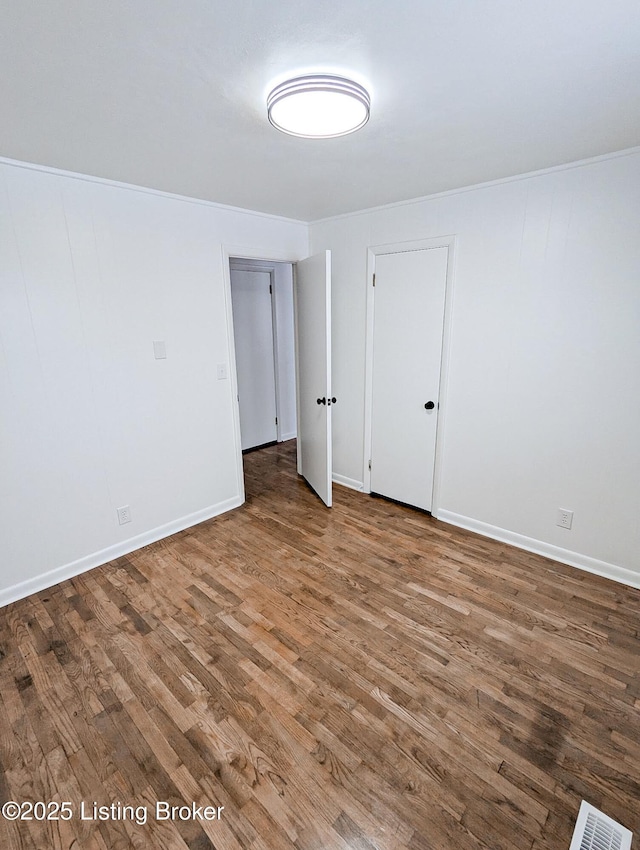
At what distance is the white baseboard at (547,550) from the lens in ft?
7.96

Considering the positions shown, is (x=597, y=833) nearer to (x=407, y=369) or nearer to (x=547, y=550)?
(x=547, y=550)

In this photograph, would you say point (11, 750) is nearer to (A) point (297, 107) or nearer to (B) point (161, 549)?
(B) point (161, 549)

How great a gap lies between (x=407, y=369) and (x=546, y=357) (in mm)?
979

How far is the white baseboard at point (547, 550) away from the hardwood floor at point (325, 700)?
0.26 feet

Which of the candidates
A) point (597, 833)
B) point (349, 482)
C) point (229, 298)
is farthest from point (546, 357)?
point (229, 298)

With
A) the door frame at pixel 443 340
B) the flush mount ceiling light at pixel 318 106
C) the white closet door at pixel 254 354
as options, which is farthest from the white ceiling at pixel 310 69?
the white closet door at pixel 254 354

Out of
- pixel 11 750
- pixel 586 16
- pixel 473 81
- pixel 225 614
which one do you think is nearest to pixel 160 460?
pixel 225 614

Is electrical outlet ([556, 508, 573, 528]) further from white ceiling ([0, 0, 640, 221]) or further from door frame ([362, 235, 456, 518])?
white ceiling ([0, 0, 640, 221])

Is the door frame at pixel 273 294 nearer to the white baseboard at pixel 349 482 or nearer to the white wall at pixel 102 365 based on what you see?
the white wall at pixel 102 365

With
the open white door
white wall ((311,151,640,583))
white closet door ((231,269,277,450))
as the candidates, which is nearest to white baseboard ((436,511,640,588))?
white wall ((311,151,640,583))

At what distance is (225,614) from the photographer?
2219 mm

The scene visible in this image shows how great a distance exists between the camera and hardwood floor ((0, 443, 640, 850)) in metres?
1.31

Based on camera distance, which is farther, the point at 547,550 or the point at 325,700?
the point at 547,550

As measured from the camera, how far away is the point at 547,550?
270cm
